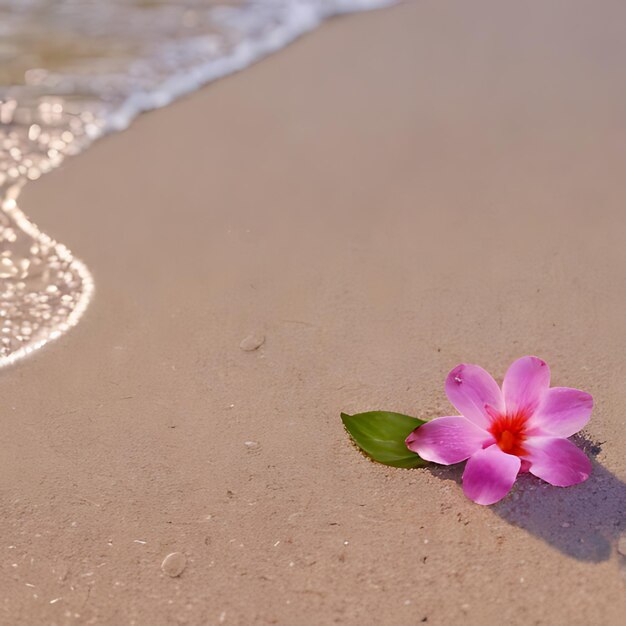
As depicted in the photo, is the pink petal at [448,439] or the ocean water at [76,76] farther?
the ocean water at [76,76]

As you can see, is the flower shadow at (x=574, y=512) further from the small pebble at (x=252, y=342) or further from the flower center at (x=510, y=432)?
the small pebble at (x=252, y=342)

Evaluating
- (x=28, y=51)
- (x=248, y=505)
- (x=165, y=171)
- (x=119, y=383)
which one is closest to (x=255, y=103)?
(x=165, y=171)

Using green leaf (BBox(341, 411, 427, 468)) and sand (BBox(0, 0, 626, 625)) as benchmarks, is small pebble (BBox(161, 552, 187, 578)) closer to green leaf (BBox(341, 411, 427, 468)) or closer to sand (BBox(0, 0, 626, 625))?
sand (BBox(0, 0, 626, 625))

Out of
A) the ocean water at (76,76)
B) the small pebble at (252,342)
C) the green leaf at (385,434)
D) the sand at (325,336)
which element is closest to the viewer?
the sand at (325,336)

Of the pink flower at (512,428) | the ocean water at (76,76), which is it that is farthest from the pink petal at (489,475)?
the ocean water at (76,76)

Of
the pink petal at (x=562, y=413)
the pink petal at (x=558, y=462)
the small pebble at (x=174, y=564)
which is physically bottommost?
the small pebble at (x=174, y=564)

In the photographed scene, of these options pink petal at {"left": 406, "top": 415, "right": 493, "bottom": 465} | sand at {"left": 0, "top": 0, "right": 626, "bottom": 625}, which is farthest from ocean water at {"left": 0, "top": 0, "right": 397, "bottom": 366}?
pink petal at {"left": 406, "top": 415, "right": 493, "bottom": 465}

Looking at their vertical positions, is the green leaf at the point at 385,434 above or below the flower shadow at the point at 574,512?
above
